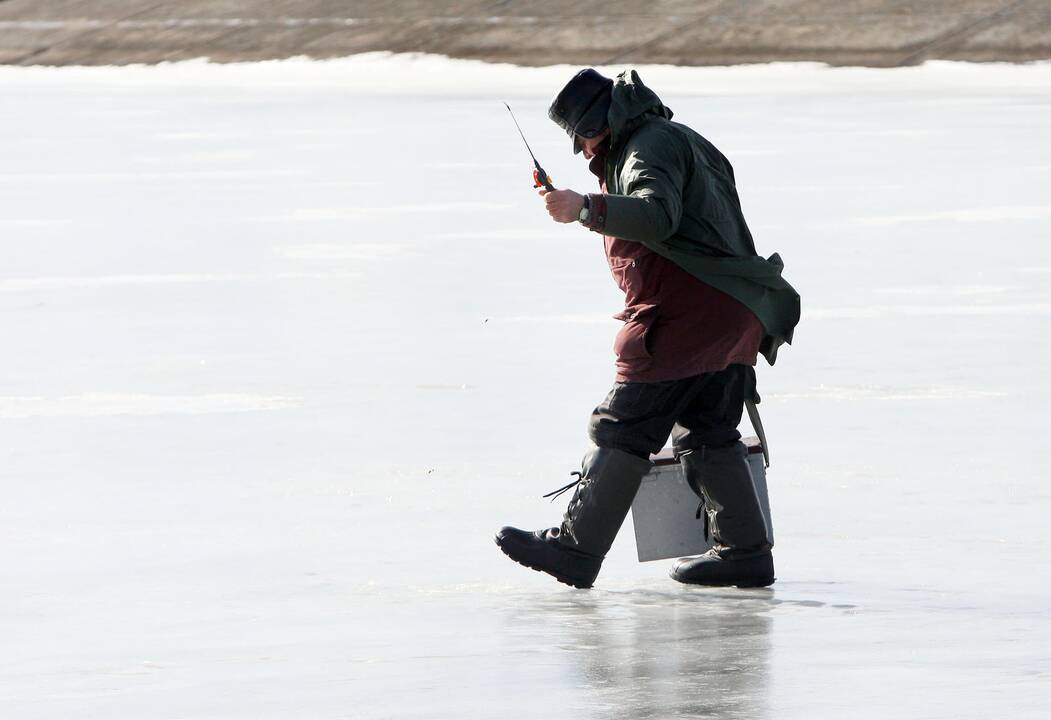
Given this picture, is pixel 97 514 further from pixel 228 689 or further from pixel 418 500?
pixel 228 689

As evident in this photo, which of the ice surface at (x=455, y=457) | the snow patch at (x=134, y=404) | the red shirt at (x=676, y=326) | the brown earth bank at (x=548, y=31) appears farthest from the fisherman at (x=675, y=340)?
the brown earth bank at (x=548, y=31)

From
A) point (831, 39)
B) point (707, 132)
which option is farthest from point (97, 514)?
point (831, 39)

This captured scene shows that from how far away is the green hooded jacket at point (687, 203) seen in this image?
509 centimetres

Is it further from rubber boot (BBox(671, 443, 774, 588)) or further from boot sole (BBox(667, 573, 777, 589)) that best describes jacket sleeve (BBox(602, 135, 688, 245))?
boot sole (BBox(667, 573, 777, 589))

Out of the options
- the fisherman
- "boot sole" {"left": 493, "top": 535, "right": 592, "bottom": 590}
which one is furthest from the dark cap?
"boot sole" {"left": 493, "top": 535, "right": 592, "bottom": 590}

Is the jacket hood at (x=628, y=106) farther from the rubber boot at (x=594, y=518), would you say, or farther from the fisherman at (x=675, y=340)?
the rubber boot at (x=594, y=518)

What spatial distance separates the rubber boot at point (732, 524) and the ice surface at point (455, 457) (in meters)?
0.06

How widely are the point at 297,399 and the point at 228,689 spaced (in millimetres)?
3687

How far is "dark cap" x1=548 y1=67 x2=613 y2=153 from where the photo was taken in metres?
5.28

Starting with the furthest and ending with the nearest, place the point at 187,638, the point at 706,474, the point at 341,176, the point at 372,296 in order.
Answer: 1. the point at 341,176
2. the point at 372,296
3. the point at 706,474
4. the point at 187,638

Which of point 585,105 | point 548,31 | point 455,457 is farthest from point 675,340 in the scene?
point 548,31

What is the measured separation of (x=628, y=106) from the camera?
5.22 meters

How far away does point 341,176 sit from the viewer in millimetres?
17719

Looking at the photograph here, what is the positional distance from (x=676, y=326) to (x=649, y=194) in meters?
0.37
